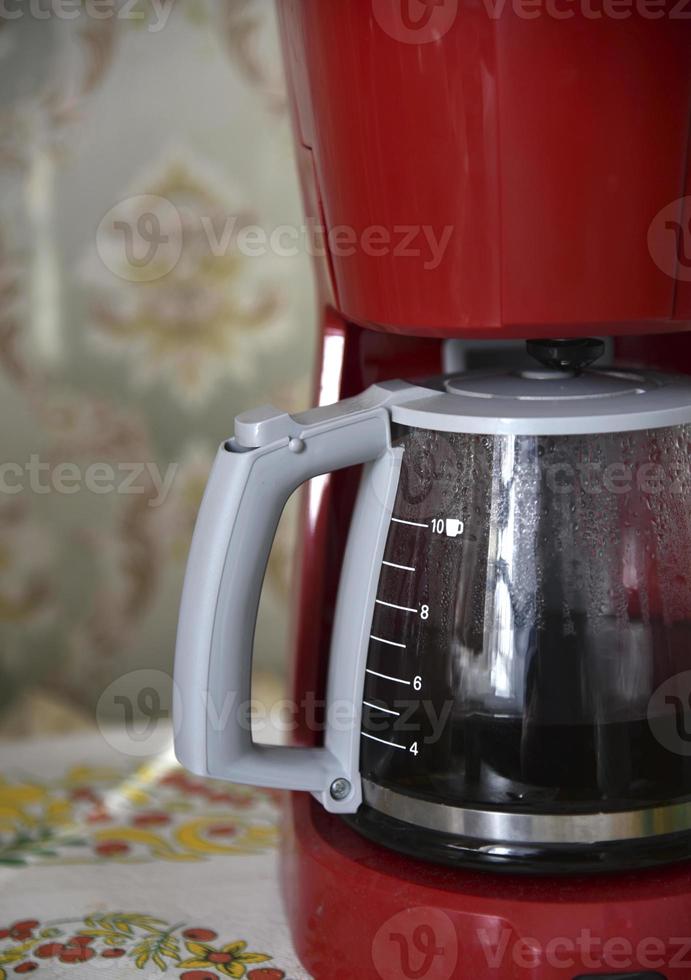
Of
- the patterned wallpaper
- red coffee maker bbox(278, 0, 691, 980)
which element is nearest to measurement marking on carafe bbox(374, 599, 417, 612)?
red coffee maker bbox(278, 0, 691, 980)

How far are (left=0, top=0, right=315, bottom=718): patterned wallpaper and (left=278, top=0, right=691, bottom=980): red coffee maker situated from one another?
405mm

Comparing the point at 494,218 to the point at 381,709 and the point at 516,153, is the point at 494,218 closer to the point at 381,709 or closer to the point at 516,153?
the point at 516,153

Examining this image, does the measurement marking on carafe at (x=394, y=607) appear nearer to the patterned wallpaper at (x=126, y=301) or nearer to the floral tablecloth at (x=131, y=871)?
the floral tablecloth at (x=131, y=871)

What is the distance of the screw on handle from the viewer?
0.66 metres

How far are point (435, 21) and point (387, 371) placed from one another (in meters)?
0.24

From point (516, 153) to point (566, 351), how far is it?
0.46ft

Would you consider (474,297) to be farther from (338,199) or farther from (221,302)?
(221,302)

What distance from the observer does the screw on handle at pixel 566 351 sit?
0.66 metres

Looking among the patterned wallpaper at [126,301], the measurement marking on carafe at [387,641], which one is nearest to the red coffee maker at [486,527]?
the measurement marking on carafe at [387,641]

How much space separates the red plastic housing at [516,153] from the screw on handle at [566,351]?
0.24ft

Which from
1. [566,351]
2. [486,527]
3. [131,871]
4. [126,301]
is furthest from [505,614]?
[126,301]

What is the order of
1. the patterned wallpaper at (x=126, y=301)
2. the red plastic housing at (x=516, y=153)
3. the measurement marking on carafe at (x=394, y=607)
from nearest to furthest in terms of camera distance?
the red plastic housing at (x=516, y=153) < the measurement marking on carafe at (x=394, y=607) < the patterned wallpaper at (x=126, y=301)

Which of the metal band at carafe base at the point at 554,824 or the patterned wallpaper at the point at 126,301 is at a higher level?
the patterned wallpaper at the point at 126,301

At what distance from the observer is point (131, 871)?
0.81m
